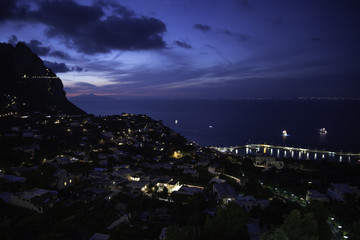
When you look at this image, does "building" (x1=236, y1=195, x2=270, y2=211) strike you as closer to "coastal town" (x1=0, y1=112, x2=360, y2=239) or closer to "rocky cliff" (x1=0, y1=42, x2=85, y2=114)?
"coastal town" (x1=0, y1=112, x2=360, y2=239)

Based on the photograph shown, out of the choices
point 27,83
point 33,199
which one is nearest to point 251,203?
point 33,199

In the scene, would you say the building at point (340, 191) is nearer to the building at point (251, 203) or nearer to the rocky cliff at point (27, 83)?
the building at point (251, 203)

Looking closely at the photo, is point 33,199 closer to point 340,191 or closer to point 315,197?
point 315,197

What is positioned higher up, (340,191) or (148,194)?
(340,191)

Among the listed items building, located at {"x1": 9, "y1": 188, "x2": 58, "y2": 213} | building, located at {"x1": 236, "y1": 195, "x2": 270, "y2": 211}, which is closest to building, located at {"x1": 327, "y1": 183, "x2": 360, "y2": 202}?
building, located at {"x1": 236, "y1": 195, "x2": 270, "y2": 211}

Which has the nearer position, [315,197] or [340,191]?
[315,197]

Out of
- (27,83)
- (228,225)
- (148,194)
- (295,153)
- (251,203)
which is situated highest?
(27,83)
